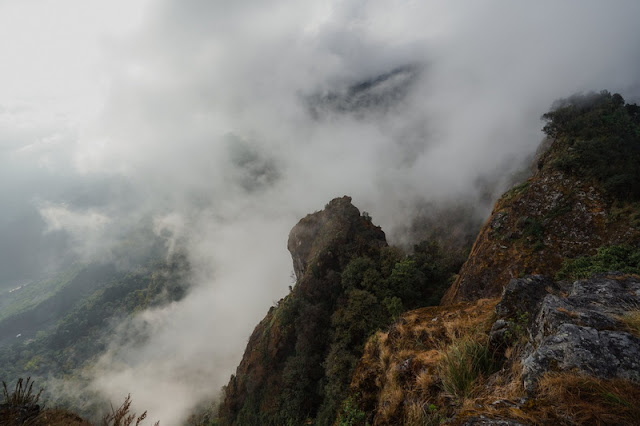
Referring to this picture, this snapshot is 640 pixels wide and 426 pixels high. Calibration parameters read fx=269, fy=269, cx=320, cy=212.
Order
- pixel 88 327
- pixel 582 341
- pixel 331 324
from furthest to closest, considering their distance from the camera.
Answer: pixel 88 327 < pixel 331 324 < pixel 582 341

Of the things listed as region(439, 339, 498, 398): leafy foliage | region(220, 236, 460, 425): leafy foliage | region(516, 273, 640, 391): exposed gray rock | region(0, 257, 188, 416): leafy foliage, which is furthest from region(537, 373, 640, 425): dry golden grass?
region(0, 257, 188, 416): leafy foliage

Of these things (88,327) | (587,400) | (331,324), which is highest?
(88,327)

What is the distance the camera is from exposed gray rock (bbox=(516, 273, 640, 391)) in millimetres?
3455

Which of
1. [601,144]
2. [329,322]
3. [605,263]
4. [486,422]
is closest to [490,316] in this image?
[486,422]

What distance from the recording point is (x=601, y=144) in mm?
17266

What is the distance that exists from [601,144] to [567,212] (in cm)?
561

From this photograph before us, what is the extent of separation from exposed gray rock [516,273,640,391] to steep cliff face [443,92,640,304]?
1214 centimetres

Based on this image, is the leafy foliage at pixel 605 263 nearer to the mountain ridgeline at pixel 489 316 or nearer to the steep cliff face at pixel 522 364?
the mountain ridgeline at pixel 489 316

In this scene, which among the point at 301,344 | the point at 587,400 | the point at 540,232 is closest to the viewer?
the point at 587,400

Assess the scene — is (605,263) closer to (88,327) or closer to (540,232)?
(540,232)

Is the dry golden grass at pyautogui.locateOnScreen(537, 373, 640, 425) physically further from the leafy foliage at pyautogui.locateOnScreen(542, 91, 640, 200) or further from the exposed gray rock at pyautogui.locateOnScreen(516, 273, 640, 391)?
the leafy foliage at pyautogui.locateOnScreen(542, 91, 640, 200)

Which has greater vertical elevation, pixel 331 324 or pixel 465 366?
pixel 331 324

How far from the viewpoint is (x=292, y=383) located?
2355 cm

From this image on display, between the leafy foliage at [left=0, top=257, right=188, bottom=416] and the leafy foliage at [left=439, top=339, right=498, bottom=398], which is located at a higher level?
the leafy foliage at [left=0, top=257, right=188, bottom=416]
